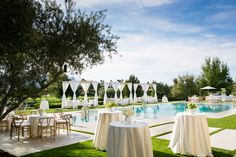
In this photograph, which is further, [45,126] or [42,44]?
[45,126]

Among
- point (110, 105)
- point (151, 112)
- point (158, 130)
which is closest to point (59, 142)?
point (110, 105)

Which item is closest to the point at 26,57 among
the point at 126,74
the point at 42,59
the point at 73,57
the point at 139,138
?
the point at 42,59

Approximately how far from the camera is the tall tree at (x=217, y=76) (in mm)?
32062

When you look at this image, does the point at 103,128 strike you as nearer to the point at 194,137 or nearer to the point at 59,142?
the point at 59,142

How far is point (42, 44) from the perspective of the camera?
4391 millimetres

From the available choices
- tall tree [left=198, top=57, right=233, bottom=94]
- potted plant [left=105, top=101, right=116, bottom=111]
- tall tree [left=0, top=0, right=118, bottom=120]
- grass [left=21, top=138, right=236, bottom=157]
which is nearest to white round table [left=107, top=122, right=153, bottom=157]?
grass [left=21, top=138, right=236, bottom=157]

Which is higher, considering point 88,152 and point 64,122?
point 64,122

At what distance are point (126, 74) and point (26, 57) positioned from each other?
28.0m

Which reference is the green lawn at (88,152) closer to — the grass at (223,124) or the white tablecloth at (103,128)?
the white tablecloth at (103,128)

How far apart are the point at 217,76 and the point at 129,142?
102 feet

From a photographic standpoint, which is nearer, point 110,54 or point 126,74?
point 110,54

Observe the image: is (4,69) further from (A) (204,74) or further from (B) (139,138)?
(A) (204,74)

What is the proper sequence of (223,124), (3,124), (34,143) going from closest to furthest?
(34,143) < (3,124) < (223,124)

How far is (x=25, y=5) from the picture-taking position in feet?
12.7
